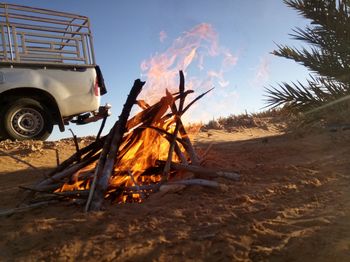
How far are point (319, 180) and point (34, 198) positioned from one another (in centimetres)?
297

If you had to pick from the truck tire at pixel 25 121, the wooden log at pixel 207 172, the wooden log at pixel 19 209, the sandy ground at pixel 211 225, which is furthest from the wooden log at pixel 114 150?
the truck tire at pixel 25 121

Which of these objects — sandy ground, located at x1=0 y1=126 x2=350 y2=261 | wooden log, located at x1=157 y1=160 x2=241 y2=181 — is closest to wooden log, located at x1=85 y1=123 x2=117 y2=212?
sandy ground, located at x1=0 y1=126 x2=350 y2=261

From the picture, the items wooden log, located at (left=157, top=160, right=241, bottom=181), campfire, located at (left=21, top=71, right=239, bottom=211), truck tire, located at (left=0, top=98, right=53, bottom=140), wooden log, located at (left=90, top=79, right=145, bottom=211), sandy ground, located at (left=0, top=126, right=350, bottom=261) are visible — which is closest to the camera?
sandy ground, located at (left=0, top=126, right=350, bottom=261)

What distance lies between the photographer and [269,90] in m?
6.16

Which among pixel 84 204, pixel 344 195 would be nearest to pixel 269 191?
pixel 344 195

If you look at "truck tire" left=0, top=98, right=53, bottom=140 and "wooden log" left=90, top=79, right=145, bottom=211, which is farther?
"truck tire" left=0, top=98, right=53, bottom=140

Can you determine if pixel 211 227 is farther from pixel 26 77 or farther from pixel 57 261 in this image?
pixel 26 77

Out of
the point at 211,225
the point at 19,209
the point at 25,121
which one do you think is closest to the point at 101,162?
the point at 19,209

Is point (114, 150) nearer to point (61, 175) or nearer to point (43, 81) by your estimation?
point (61, 175)

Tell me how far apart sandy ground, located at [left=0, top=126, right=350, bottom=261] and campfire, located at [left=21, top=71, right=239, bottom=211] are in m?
0.19

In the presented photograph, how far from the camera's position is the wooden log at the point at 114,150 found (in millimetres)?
3562

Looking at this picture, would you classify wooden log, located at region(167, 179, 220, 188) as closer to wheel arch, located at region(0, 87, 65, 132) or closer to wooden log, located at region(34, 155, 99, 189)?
wooden log, located at region(34, 155, 99, 189)

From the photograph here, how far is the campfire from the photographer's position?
3842 millimetres

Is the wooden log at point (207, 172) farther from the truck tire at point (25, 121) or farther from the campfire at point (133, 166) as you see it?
the truck tire at point (25, 121)
